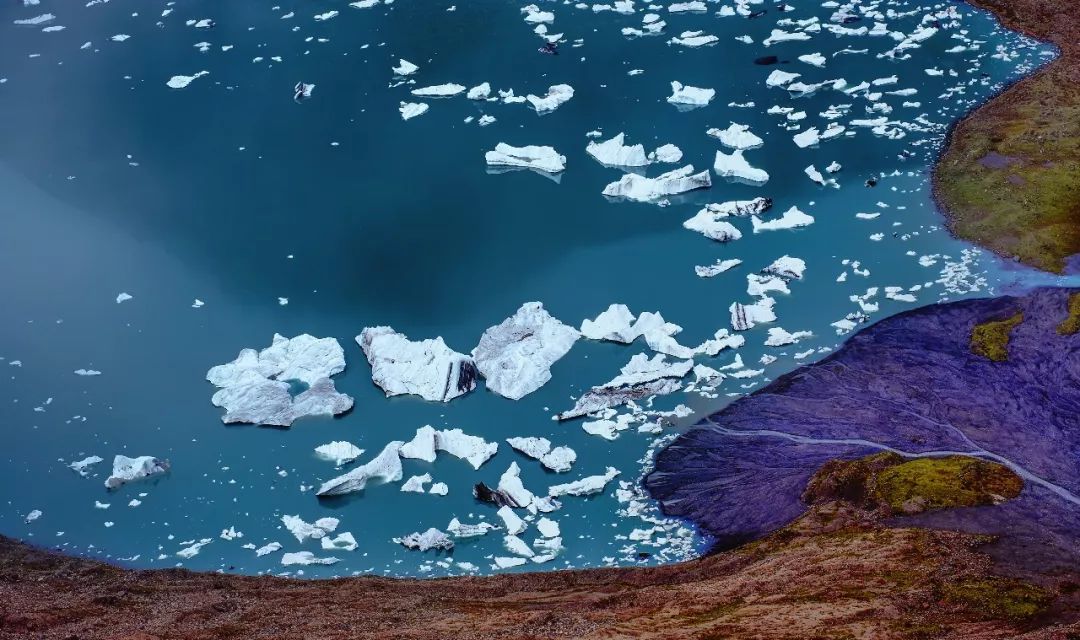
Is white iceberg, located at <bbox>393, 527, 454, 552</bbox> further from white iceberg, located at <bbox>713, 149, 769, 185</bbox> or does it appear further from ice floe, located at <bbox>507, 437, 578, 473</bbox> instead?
white iceberg, located at <bbox>713, 149, 769, 185</bbox>

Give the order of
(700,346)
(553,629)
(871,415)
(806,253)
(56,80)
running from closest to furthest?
(553,629), (871,415), (700,346), (806,253), (56,80)

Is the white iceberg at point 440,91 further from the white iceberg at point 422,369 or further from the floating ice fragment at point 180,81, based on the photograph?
the white iceberg at point 422,369

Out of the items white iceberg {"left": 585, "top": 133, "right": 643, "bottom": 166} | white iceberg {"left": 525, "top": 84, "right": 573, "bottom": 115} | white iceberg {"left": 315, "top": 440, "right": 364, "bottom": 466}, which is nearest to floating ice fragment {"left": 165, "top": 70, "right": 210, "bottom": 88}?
white iceberg {"left": 525, "top": 84, "right": 573, "bottom": 115}

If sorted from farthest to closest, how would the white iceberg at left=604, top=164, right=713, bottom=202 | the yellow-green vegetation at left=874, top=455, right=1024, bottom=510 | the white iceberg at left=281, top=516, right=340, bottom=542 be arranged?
the white iceberg at left=604, top=164, right=713, bottom=202 → the white iceberg at left=281, top=516, right=340, bottom=542 → the yellow-green vegetation at left=874, top=455, right=1024, bottom=510

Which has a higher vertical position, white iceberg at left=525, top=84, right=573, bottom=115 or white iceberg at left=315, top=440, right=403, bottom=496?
white iceberg at left=525, top=84, right=573, bottom=115

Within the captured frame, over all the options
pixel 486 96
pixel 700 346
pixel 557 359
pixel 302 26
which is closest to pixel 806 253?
pixel 700 346

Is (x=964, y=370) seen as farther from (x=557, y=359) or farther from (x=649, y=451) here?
(x=557, y=359)
